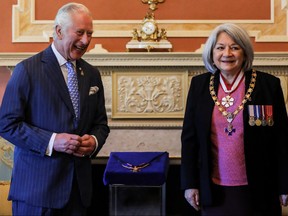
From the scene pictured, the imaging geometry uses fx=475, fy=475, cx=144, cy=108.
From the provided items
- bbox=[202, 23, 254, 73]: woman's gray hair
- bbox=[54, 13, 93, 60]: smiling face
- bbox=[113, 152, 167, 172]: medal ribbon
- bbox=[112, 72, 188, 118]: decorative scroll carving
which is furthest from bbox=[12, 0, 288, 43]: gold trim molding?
bbox=[54, 13, 93, 60]: smiling face

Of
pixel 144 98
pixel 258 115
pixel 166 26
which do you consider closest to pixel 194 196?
pixel 258 115

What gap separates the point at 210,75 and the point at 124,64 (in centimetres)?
174

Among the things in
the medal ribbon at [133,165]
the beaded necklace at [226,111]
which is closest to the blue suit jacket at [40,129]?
the beaded necklace at [226,111]

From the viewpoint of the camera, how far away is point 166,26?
4059mm

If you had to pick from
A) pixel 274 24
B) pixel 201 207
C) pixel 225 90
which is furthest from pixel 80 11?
pixel 274 24

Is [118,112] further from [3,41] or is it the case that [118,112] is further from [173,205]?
[3,41]

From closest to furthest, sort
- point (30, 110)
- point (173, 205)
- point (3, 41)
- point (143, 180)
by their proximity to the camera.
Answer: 1. point (30, 110)
2. point (143, 180)
3. point (173, 205)
4. point (3, 41)

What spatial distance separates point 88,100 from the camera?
2.02m

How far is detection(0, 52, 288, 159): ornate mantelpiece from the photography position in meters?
3.81

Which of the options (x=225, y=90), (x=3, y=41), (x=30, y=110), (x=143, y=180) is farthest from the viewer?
(x=3, y=41)

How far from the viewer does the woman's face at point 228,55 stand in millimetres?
2014

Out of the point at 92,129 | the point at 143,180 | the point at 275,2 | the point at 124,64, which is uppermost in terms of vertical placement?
the point at 275,2

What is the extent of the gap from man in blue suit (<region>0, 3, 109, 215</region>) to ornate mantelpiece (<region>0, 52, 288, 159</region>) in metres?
1.80

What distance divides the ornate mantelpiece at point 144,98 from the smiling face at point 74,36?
1785 millimetres
